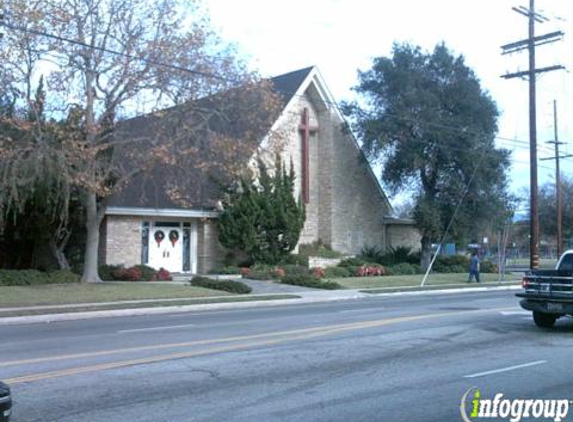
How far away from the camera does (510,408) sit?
7.58 meters

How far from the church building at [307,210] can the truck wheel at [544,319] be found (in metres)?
19.5

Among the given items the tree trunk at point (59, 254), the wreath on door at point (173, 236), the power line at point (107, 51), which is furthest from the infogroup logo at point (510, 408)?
the wreath on door at point (173, 236)

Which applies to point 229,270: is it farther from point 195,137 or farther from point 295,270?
point 195,137

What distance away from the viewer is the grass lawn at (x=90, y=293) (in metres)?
21.7

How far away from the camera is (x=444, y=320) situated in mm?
16188

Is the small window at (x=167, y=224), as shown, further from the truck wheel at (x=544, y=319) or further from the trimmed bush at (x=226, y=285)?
the truck wheel at (x=544, y=319)

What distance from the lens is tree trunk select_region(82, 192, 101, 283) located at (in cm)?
2598

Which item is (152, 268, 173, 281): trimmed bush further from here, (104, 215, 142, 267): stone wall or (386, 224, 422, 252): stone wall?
(386, 224, 422, 252): stone wall

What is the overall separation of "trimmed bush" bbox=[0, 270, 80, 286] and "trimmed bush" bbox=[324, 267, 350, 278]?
12517 mm

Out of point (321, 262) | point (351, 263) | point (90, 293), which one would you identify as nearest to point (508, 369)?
point (90, 293)

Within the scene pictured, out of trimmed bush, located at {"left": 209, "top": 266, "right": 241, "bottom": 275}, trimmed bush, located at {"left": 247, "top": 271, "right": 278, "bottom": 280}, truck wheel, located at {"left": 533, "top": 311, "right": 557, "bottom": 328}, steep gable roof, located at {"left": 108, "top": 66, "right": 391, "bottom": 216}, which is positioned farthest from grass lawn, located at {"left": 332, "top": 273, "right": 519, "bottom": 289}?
truck wheel, located at {"left": 533, "top": 311, "right": 557, "bottom": 328}

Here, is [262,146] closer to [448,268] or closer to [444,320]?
[444,320]

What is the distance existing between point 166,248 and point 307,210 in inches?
387

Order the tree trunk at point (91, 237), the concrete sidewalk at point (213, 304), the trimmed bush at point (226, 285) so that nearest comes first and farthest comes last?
the concrete sidewalk at point (213, 304)
the trimmed bush at point (226, 285)
the tree trunk at point (91, 237)
